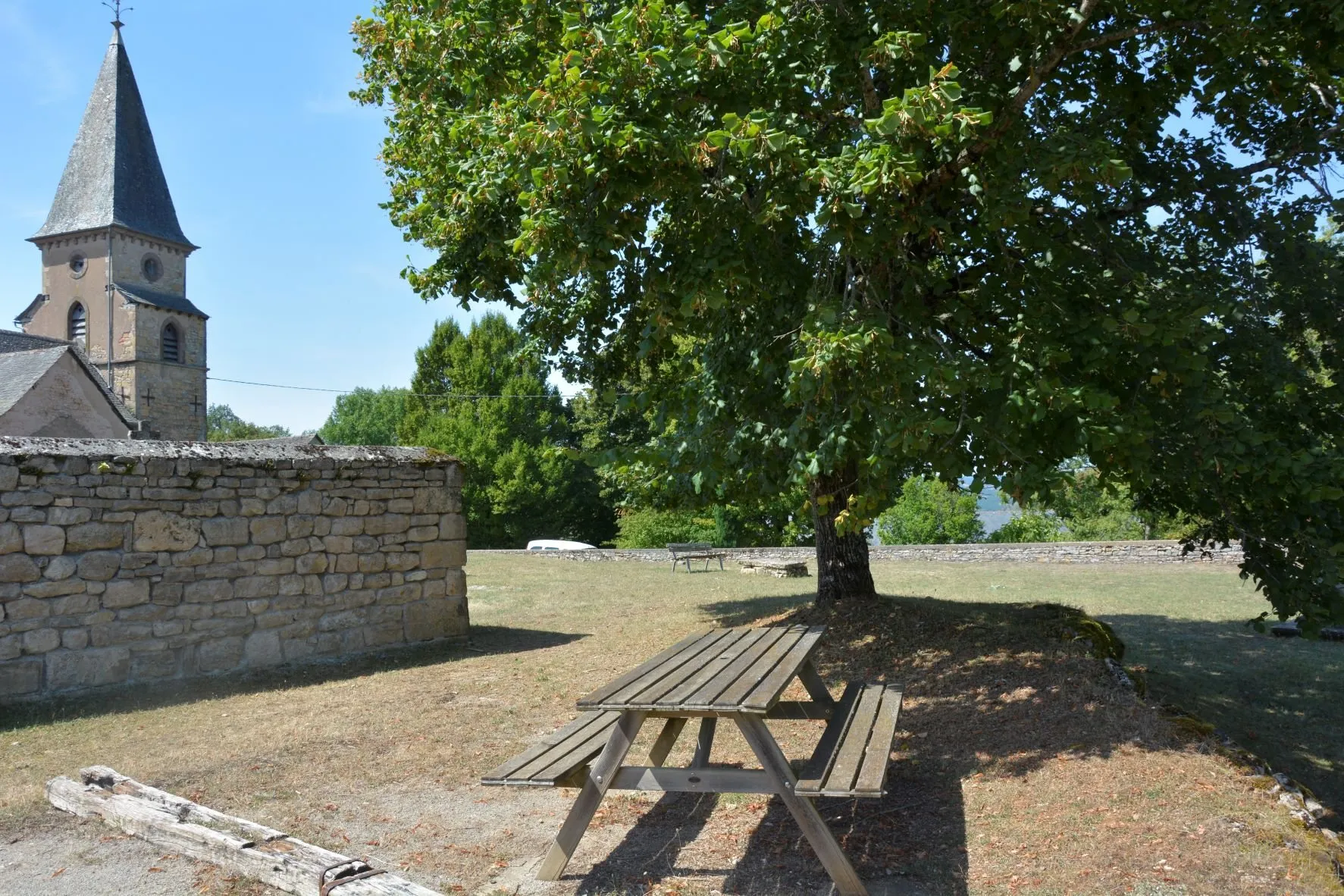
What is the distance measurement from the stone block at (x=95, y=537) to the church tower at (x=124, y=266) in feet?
146

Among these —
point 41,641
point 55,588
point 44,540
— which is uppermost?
point 44,540

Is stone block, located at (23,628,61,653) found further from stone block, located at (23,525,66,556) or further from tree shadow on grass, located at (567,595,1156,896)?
tree shadow on grass, located at (567,595,1156,896)

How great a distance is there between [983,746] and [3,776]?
5.65 m

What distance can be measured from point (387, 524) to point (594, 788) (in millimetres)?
6264

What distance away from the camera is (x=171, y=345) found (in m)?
50.6

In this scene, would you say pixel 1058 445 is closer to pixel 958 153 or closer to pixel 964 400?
pixel 964 400

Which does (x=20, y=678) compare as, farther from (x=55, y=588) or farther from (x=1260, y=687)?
(x=1260, y=687)

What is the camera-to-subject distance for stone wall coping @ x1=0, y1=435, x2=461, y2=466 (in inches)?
291

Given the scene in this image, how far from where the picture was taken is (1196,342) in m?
5.62

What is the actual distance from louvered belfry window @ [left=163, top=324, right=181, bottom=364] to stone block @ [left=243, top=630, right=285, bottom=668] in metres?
47.0

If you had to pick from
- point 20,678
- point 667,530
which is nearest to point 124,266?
point 667,530

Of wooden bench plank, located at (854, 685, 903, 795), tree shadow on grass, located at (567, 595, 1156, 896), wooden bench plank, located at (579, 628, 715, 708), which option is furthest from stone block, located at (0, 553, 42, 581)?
wooden bench plank, located at (854, 685, 903, 795)

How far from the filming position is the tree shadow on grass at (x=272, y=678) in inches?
281

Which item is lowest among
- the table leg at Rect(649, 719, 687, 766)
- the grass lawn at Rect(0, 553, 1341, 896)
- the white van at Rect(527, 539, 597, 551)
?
the grass lawn at Rect(0, 553, 1341, 896)
